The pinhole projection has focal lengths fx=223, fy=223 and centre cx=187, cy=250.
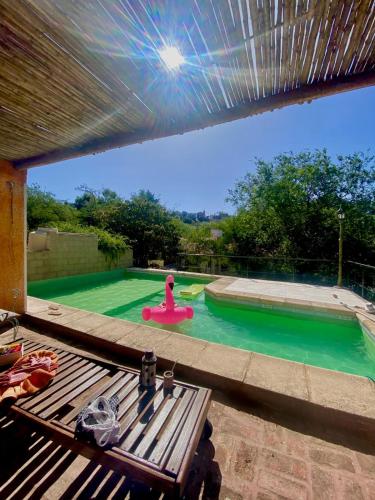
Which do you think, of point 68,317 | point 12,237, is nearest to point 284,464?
point 68,317

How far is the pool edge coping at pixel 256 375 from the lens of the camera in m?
1.86

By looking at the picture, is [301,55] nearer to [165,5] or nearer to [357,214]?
[165,5]

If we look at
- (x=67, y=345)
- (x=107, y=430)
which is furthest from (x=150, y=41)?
(x=67, y=345)

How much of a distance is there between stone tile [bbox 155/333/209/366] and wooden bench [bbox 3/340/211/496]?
666mm

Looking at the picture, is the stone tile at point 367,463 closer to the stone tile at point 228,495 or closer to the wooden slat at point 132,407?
the stone tile at point 228,495

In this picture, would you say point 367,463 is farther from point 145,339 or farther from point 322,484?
point 145,339

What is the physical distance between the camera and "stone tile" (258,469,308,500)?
1.31m

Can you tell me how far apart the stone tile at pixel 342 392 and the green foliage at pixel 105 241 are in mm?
9017

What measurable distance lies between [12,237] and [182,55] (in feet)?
13.1

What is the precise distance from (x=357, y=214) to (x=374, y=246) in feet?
4.82

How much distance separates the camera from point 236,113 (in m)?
1.96

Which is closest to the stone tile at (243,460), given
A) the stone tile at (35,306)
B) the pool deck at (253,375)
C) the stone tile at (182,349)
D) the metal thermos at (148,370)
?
the pool deck at (253,375)

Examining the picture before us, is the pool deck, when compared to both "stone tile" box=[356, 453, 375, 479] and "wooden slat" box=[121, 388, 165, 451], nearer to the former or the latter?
"stone tile" box=[356, 453, 375, 479]

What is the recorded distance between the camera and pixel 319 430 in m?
1.81
